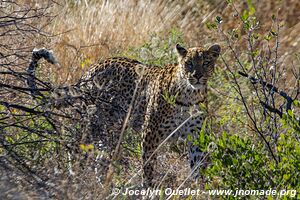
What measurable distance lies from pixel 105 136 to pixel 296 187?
5.01 ft

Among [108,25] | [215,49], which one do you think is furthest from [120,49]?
[215,49]

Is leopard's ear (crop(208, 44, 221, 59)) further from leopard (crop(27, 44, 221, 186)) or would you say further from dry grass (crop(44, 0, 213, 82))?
dry grass (crop(44, 0, 213, 82))

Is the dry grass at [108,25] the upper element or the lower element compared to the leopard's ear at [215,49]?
upper

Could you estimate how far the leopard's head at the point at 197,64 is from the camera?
877cm

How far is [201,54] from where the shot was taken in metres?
8.99

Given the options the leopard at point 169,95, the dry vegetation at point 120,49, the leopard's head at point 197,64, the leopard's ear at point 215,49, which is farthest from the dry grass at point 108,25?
the leopard's ear at point 215,49

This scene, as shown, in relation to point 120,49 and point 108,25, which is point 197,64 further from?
point 108,25

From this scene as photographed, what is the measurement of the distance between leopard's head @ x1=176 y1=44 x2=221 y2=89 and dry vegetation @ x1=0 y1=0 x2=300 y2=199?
0.73ft

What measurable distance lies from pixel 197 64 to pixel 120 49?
3.05 m

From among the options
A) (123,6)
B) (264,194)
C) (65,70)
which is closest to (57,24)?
(123,6)

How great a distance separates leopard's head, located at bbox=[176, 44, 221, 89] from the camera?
8.77 metres

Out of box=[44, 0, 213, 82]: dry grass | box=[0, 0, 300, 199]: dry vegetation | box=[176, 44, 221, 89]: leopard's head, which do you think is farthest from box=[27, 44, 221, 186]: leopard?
box=[44, 0, 213, 82]: dry grass

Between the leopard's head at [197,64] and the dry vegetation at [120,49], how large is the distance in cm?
22

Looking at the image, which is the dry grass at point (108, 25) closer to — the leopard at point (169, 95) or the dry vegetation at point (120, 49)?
the dry vegetation at point (120, 49)
